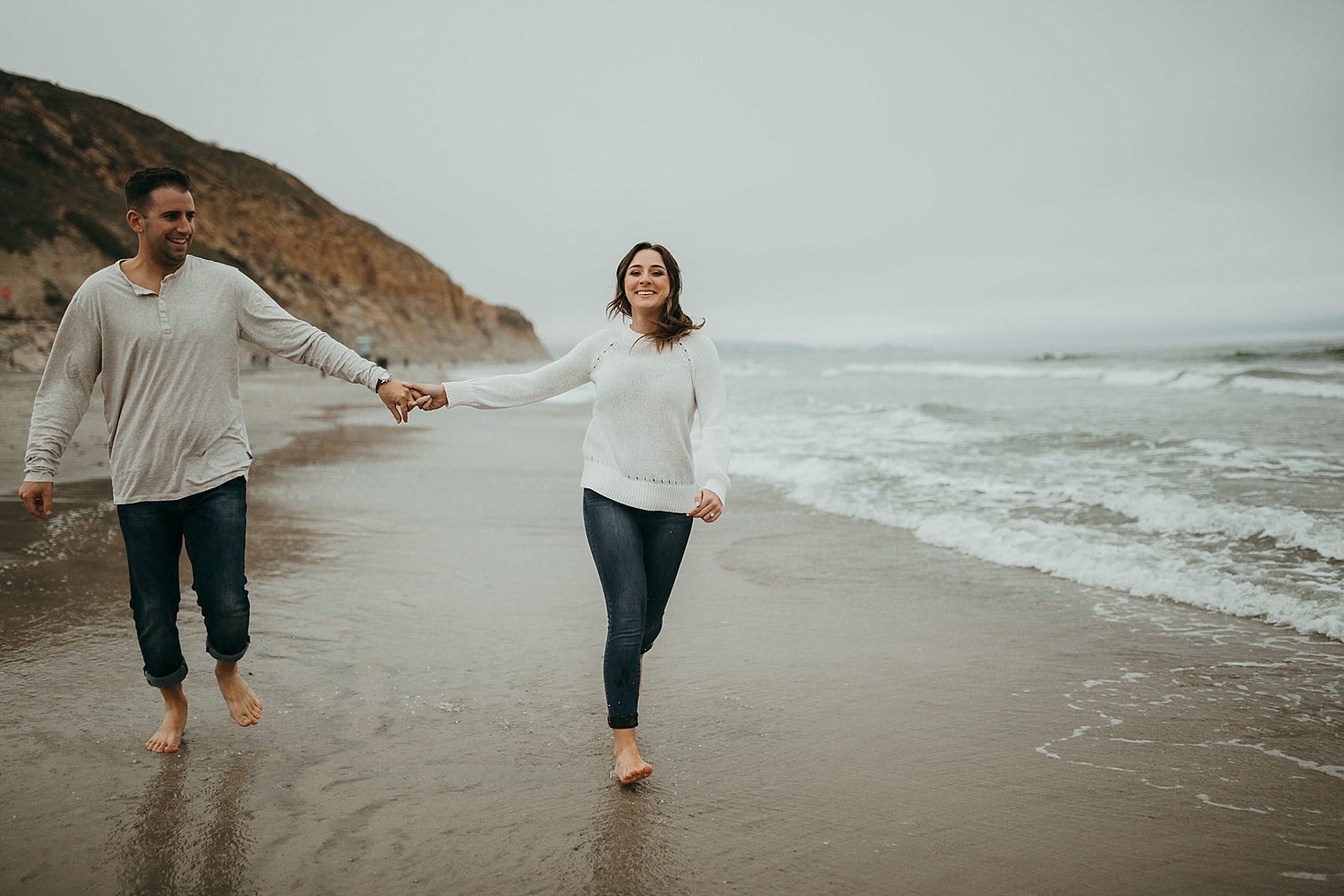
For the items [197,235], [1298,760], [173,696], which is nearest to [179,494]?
[173,696]

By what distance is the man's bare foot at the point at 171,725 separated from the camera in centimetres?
298

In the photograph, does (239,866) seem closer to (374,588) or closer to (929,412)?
(374,588)

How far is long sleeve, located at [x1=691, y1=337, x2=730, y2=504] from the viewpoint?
9.80 feet

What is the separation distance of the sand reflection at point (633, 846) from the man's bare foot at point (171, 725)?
1.59 metres

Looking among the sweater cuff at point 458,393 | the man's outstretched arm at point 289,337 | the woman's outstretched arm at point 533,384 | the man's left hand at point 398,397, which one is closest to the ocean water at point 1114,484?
the woman's outstretched arm at point 533,384

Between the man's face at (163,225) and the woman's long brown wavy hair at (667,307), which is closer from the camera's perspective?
the man's face at (163,225)

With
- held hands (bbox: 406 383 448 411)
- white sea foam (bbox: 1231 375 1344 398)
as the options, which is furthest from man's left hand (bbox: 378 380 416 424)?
white sea foam (bbox: 1231 375 1344 398)

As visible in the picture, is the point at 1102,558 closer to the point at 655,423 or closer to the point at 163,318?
the point at 655,423

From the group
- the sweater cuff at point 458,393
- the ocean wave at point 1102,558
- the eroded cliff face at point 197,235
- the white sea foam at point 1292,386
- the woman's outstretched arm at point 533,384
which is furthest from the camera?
the eroded cliff face at point 197,235

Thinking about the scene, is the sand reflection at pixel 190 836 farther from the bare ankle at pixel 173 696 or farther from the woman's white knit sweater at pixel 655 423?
the woman's white knit sweater at pixel 655 423

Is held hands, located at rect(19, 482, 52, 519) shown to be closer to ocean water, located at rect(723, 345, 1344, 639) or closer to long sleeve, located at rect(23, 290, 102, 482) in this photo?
long sleeve, located at rect(23, 290, 102, 482)

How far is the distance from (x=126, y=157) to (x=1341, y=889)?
56.5 m

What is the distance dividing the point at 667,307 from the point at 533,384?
0.62m

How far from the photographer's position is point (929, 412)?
20.2 metres
